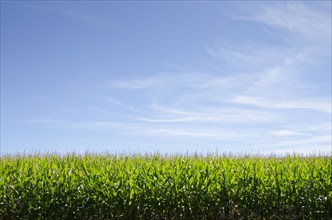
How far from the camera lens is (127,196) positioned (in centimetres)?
856

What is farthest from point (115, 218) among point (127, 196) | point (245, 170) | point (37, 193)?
point (245, 170)

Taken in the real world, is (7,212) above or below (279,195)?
below

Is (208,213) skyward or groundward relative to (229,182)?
groundward

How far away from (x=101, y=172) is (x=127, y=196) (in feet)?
2.99

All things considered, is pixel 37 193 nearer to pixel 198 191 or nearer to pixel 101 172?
pixel 101 172

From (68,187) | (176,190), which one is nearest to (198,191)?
(176,190)

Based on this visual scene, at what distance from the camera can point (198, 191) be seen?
28.6 ft

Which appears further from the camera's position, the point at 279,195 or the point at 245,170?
the point at 245,170

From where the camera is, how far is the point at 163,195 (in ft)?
28.3

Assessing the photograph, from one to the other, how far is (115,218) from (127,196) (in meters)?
0.53

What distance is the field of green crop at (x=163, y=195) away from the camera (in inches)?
339

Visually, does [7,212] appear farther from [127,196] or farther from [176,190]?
[176,190]

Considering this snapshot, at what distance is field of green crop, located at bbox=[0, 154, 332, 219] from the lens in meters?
8.62

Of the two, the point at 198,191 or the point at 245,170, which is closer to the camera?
the point at 198,191
